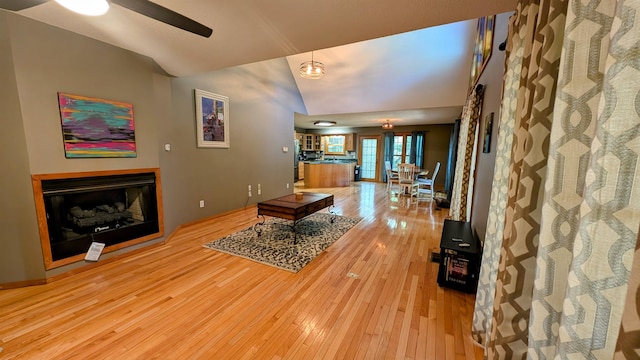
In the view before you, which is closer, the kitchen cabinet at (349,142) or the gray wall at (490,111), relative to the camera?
the gray wall at (490,111)

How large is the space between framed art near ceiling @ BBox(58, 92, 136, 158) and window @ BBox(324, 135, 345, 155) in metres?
8.03

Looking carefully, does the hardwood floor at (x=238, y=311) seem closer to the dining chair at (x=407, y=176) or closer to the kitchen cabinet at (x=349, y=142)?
the dining chair at (x=407, y=176)

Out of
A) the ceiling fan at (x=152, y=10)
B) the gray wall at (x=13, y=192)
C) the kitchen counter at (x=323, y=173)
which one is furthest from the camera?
the kitchen counter at (x=323, y=173)

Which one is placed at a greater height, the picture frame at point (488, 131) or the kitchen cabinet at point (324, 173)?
the picture frame at point (488, 131)

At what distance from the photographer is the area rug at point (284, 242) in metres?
2.71

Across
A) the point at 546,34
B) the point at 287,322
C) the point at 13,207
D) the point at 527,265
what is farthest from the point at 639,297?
the point at 13,207

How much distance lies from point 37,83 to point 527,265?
368cm

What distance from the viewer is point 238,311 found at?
187 centimetres

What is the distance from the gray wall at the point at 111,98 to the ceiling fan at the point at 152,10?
0.40m

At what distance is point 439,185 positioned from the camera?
28.5ft

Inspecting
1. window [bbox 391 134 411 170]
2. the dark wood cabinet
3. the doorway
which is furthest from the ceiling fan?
the doorway

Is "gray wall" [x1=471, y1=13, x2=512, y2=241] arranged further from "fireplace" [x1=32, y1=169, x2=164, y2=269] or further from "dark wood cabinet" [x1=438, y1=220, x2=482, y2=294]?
"fireplace" [x1=32, y1=169, x2=164, y2=269]

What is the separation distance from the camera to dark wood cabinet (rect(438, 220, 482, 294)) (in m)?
2.06

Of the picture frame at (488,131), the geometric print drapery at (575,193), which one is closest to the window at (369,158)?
the picture frame at (488,131)
